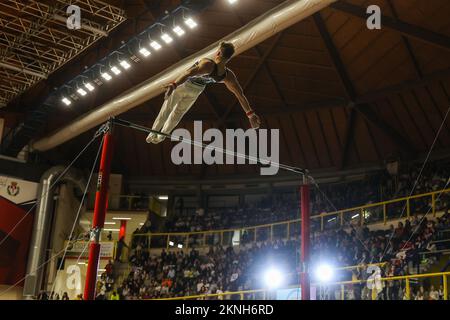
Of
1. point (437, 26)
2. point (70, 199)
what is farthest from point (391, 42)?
point (70, 199)

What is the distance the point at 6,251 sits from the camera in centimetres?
2230

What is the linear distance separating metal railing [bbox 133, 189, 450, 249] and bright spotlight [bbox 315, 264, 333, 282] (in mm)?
2306

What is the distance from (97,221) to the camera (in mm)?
7293

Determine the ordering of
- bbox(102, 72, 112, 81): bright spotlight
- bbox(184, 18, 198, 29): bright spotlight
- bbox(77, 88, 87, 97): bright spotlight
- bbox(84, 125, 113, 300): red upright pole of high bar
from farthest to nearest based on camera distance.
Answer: bbox(77, 88, 87, 97): bright spotlight < bbox(102, 72, 112, 81): bright spotlight < bbox(184, 18, 198, 29): bright spotlight < bbox(84, 125, 113, 300): red upright pole of high bar

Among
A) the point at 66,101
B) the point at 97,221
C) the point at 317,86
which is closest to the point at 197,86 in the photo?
the point at 97,221

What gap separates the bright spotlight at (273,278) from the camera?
59.6 feet

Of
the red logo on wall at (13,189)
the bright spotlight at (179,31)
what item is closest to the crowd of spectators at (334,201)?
the bright spotlight at (179,31)

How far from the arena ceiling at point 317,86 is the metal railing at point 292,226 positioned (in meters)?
3.68

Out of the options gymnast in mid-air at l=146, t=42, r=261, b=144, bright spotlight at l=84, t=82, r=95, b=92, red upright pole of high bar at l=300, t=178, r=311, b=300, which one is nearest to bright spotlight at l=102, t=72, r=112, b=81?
bright spotlight at l=84, t=82, r=95, b=92

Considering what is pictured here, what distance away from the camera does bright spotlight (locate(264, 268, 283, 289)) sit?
18.2 meters

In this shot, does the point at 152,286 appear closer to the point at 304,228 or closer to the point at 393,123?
the point at 393,123

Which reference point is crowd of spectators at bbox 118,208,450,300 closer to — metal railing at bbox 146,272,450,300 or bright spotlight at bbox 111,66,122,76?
metal railing at bbox 146,272,450,300

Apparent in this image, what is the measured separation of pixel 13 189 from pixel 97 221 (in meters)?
17.2

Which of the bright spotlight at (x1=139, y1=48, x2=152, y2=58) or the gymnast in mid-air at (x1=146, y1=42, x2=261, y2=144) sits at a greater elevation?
the bright spotlight at (x1=139, y1=48, x2=152, y2=58)
